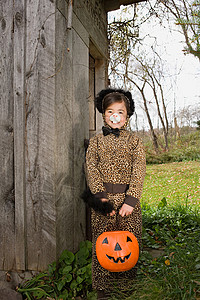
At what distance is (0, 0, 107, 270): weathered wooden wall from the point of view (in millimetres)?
2238

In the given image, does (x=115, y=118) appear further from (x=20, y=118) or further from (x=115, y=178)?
(x=20, y=118)

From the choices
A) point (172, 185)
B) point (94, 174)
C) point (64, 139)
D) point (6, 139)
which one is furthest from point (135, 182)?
point (172, 185)

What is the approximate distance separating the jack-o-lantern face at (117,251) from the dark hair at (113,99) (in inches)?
43.6

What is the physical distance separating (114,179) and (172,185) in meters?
6.39

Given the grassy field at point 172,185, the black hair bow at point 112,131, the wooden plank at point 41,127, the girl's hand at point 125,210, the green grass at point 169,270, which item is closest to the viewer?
the green grass at point 169,270

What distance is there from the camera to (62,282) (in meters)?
2.20

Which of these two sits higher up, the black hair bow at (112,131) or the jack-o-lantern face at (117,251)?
the black hair bow at (112,131)

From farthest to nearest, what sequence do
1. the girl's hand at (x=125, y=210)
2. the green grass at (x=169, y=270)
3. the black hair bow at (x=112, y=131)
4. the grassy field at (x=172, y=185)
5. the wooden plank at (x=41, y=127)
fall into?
the grassy field at (x=172, y=185) → the black hair bow at (x=112, y=131) → the wooden plank at (x=41, y=127) → the girl's hand at (x=125, y=210) → the green grass at (x=169, y=270)

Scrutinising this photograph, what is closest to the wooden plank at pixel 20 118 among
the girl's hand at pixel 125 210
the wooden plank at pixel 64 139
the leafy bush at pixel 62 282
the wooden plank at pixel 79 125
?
the leafy bush at pixel 62 282

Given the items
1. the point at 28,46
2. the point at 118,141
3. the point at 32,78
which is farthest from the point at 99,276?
the point at 28,46

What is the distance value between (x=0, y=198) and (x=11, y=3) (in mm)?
1688

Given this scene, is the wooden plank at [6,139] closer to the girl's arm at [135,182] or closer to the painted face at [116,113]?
the painted face at [116,113]

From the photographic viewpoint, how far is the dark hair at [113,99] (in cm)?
239

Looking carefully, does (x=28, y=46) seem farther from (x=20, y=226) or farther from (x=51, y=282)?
(x=51, y=282)
